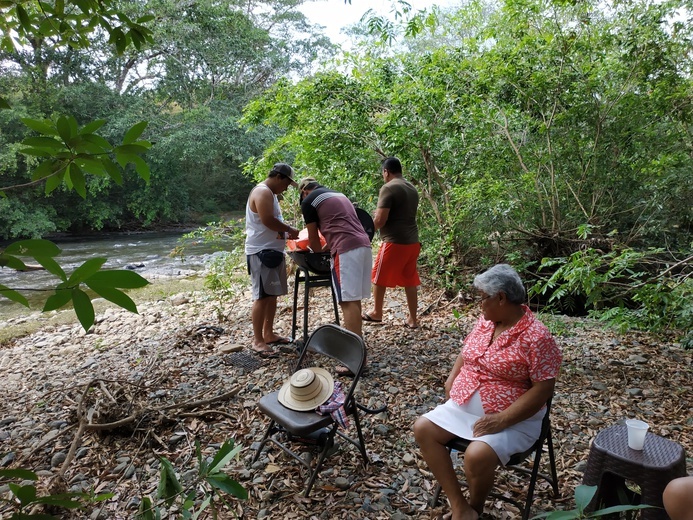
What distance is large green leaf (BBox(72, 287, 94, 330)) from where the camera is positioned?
2.10 ft

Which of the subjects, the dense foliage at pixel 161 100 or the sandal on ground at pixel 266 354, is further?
the dense foliage at pixel 161 100

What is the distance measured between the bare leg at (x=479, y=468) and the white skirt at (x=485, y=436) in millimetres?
35

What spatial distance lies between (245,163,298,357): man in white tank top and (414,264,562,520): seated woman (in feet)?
6.92

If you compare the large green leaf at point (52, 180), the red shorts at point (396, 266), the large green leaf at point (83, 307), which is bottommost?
the red shorts at point (396, 266)

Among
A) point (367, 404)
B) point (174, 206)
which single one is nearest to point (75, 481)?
point (367, 404)

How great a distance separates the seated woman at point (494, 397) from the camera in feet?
7.14

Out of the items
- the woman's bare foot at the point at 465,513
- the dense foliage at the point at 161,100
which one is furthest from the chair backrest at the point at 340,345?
the dense foliage at the point at 161,100

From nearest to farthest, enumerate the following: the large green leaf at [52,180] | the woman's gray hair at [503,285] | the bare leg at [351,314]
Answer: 1. the large green leaf at [52,180]
2. the woman's gray hair at [503,285]
3. the bare leg at [351,314]

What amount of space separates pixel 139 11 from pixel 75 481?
18828mm

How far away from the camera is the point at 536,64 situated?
554cm

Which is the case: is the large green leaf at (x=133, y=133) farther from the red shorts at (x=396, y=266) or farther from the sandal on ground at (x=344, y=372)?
the red shorts at (x=396, y=266)

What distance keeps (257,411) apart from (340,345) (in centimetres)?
92

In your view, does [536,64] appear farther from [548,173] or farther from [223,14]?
[223,14]

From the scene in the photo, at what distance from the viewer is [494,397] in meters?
2.35
